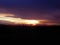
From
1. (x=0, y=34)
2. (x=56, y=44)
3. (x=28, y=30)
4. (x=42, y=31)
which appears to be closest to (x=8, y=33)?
(x=0, y=34)

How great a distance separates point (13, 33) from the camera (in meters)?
18.9

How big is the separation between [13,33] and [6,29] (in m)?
1.49

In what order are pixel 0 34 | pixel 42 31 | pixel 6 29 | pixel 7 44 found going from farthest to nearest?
pixel 42 31 → pixel 6 29 → pixel 0 34 → pixel 7 44

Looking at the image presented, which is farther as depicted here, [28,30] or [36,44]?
[28,30]

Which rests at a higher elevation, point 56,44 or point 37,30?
point 37,30

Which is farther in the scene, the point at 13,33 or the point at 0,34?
the point at 13,33

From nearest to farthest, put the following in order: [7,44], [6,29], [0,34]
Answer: [7,44] → [0,34] → [6,29]

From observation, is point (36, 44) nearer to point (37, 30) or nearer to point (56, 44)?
point (56, 44)

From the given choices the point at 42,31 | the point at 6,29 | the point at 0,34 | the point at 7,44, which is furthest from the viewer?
the point at 42,31

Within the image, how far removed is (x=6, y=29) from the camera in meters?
17.8

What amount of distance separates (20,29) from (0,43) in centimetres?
849

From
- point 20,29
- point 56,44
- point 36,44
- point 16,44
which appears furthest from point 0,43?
point 20,29

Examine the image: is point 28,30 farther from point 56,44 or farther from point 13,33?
point 56,44

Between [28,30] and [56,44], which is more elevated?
[28,30]
